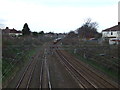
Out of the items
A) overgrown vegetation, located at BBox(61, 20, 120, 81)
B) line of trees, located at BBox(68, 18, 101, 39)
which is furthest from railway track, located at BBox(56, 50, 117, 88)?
line of trees, located at BBox(68, 18, 101, 39)

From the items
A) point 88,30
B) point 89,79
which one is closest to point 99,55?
point 89,79

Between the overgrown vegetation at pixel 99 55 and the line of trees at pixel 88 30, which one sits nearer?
the overgrown vegetation at pixel 99 55

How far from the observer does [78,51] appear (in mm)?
41562

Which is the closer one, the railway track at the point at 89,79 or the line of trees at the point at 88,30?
the railway track at the point at 89,79

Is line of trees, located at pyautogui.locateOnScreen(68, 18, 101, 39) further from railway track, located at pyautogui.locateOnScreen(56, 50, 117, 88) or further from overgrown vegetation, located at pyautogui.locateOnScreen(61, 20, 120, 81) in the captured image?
railway track, located at pyautogui.locateOnScreen(56, 50, 117, 88)

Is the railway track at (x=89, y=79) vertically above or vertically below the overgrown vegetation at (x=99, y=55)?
below

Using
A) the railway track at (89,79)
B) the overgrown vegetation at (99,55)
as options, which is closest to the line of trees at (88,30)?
the overgrown vegetation at (99,55)

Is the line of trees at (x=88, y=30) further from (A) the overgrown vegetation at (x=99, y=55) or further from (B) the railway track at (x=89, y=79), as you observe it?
(B) the railway track at (x=89, y=79)

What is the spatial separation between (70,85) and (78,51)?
24.0 meters

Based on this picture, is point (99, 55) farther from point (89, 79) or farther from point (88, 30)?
point (88, 30)

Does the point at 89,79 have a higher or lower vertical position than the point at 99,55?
lower

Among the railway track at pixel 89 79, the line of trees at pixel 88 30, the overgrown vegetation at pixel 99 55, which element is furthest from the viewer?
the line of trees at pixel 88 30

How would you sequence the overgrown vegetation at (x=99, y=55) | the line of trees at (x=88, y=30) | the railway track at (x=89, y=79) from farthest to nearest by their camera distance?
the line of trees at (x=88, y=30) < the overgrown vegetation at (x=99, y=55) < the railway track at (x=89, y=79)

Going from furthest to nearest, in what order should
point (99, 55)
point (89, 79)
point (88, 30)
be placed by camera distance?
1. point (88, 30)
2. point (99, 55)
3. point (89, 79)
